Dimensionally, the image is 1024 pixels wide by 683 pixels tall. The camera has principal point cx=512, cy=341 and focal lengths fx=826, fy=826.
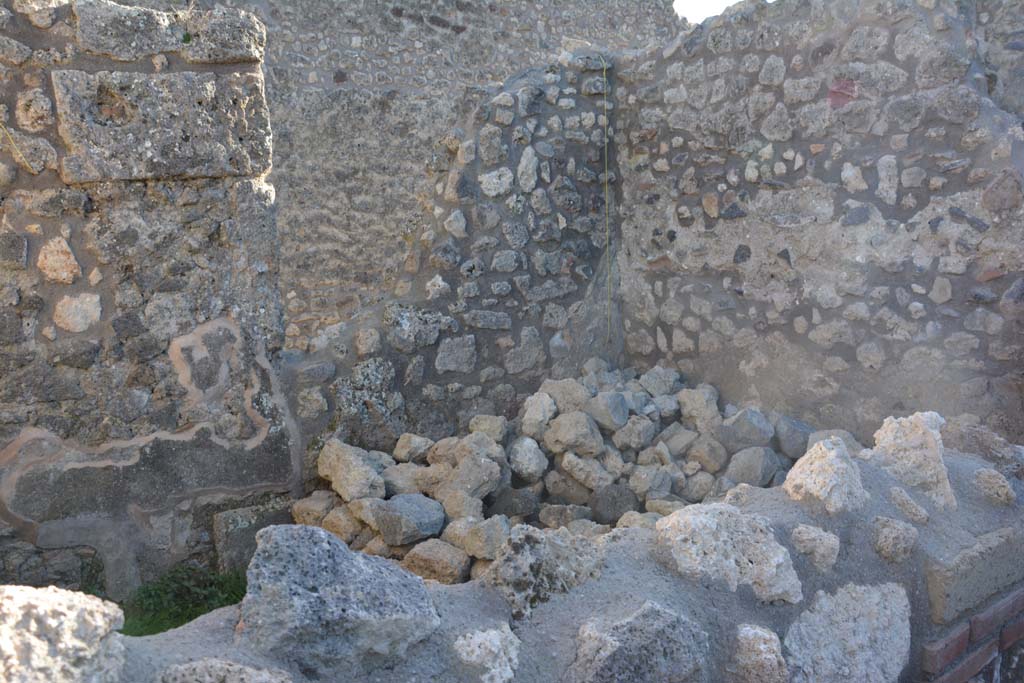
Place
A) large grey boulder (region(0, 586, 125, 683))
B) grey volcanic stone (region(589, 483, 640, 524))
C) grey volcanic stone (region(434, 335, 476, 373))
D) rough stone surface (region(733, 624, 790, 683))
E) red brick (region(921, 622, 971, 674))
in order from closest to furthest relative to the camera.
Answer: large grey boulder (region(0, 586, 125, 683))
rough stone surface (region(733, 624, 790, 683))
red brick (region(921, 622, 971, 674))
grey volcanic stone (region(589, 483, 640, 524))
grey volcanic stone (region(434, 335, 476, 373))

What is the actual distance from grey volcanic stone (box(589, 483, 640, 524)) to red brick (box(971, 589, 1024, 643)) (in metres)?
1.46

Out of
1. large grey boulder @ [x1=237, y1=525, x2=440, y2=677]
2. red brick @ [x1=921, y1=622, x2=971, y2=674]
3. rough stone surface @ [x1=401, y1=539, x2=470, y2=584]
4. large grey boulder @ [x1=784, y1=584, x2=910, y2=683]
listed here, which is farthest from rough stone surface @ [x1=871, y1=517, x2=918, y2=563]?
rough stone surface @ [x1=401, y1=539, x2=470, y2=584]

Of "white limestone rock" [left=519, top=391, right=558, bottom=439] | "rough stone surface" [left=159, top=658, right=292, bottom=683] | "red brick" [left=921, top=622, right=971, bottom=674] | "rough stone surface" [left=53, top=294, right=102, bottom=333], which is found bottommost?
"red brick" [left=921, top=622, right=971, bottom=674]

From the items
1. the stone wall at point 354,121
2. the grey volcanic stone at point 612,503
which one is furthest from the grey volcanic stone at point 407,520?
the stone wall at point 354,121

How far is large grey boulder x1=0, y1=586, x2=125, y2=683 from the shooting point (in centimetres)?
108

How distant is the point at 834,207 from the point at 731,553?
8.56 feet

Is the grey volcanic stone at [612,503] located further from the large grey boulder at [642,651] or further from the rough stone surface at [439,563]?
the large grey boulder at [642,651]

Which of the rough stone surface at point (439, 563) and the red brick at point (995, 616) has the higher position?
the red brick at point (995, 616)

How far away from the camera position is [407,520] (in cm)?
296

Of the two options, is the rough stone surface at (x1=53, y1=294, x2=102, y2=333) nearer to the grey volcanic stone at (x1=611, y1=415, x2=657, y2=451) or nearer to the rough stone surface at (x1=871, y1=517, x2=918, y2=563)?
the grey volcanic stone at (x1=611, y1=415, x2=657, y2=451)

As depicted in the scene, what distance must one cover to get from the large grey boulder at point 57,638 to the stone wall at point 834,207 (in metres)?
3.54

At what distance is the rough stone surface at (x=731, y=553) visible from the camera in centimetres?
179

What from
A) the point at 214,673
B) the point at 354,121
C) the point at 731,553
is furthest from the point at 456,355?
the point at 354,121

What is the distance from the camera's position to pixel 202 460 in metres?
2.92
